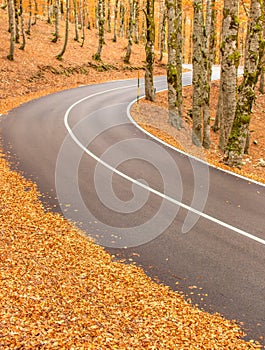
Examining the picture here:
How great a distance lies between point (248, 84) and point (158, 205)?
6.30 m

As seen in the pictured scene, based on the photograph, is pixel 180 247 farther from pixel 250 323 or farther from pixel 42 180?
pixel 42 180

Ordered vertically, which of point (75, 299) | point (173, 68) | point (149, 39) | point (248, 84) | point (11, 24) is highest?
point (11, 24)

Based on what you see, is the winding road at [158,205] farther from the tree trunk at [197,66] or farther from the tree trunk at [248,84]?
the tree trunk at [197,66]

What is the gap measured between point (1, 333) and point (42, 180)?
7278 mm

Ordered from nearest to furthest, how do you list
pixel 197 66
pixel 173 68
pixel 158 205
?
pixel 158 205 < pixel 197 66 < pixel 173 68

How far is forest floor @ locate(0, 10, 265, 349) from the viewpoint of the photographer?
576 centimetres

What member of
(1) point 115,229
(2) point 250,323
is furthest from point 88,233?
(2) point 250,323

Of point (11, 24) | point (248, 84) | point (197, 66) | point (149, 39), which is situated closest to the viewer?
point (248, 84)

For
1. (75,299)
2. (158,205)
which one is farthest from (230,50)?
(75,299)

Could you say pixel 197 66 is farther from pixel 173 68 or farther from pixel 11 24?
pixel 11 24

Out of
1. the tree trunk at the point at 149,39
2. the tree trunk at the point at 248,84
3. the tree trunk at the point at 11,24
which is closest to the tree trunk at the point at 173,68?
the tree trunk at the point at 149,39

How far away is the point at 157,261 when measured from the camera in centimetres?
817

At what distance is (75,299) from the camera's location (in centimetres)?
672

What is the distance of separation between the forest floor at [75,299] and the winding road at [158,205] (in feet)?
1.46
